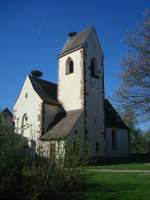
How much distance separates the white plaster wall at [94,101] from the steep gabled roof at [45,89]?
4.30 meters

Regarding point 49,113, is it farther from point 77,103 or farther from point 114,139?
point 114,139

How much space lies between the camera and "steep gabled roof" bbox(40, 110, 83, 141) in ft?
92.5

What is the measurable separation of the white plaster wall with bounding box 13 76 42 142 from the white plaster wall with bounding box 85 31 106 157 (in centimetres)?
548

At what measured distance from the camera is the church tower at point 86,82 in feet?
103

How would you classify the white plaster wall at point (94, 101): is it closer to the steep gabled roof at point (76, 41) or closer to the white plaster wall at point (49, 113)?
the steep gabled roof at point (76, 41)

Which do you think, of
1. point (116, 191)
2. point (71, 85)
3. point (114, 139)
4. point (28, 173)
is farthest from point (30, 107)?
point (28, 173)

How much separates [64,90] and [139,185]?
75.8ft

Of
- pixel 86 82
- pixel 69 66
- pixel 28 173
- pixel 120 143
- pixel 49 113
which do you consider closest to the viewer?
pixel 28 173

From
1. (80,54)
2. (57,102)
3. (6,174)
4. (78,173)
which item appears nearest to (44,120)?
(57,102)

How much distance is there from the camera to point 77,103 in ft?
104

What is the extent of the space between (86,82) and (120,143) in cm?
911

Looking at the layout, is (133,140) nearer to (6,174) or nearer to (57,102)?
(57,102)

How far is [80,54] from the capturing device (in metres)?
32.6

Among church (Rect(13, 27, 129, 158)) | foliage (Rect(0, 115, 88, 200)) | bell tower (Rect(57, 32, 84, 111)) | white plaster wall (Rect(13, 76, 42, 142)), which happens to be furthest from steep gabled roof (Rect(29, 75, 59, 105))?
foliage (Rect(0, 115, 88, 200))
